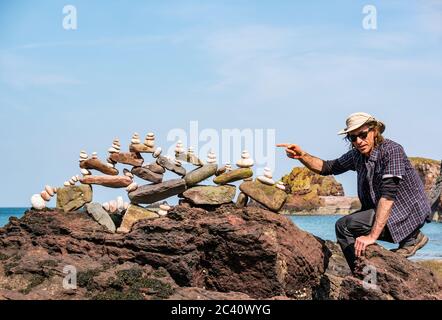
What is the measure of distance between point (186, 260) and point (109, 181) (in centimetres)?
289

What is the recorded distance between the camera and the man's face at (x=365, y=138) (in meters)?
11.8

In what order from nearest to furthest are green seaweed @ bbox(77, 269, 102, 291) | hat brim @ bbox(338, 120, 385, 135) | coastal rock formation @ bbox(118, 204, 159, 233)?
1. hat brim @ bbox(338, 120, 385, 135)
2. green seaweed @ bbox(77, 269, 102, 291)
3. coastal rock formation @ bbox(118, 204, 159, 233)

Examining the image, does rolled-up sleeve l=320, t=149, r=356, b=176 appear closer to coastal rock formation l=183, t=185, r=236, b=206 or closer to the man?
the man

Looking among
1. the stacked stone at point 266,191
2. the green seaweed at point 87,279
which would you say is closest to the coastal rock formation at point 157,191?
the stacked stone at point 266,191

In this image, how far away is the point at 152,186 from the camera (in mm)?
13875

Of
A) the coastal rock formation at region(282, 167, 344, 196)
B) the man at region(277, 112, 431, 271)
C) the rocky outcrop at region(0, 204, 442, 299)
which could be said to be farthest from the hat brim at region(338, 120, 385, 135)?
the coastal rock formation at region(282, 167, 344, 196)

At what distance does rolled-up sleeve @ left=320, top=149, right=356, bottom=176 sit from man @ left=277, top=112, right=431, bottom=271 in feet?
1.14

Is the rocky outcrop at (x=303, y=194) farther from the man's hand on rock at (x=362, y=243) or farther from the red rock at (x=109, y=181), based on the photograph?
the man's hand on rock at (x=362, y=243)

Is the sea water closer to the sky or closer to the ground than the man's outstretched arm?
closer to the ground

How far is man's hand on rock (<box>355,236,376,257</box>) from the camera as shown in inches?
447

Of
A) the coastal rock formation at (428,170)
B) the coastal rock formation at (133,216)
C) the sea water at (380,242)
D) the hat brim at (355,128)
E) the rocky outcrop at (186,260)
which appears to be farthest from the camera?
the coastal rock formation at (428,170)
